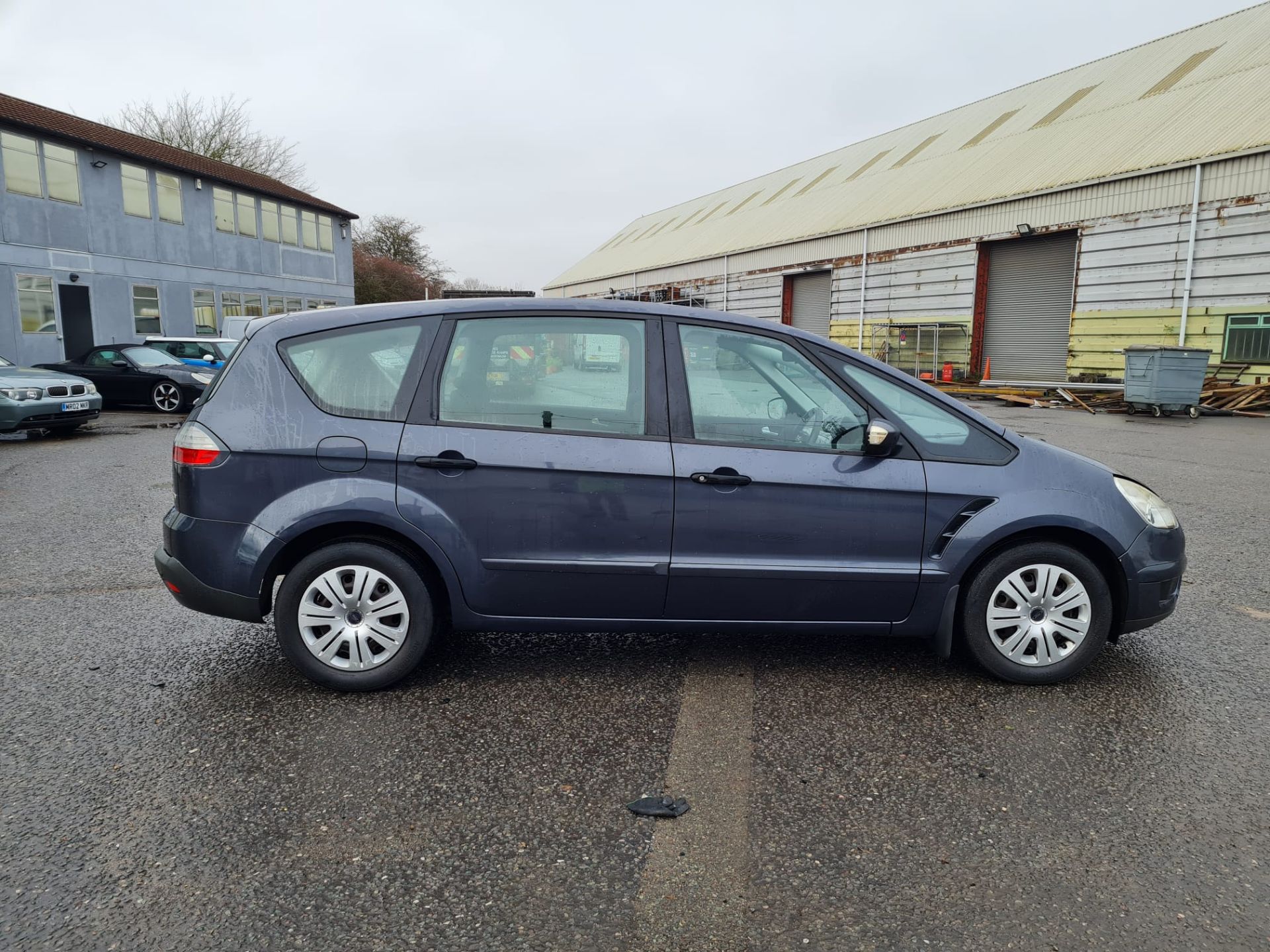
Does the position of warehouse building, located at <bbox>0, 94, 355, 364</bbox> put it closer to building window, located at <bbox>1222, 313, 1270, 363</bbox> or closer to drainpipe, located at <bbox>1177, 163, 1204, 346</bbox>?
drainpipe, located at <bbox>1177, 163, 1204, 346</bbox>

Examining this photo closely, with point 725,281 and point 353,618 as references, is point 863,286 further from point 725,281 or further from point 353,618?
point 353,618

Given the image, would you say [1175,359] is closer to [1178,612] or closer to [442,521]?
[1178,612]

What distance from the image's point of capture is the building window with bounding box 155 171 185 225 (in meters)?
28.5

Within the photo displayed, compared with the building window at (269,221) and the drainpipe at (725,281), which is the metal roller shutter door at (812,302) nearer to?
the drainpipe at (725,281)

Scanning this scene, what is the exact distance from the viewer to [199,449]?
3576 mm

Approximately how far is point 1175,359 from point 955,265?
9247mm

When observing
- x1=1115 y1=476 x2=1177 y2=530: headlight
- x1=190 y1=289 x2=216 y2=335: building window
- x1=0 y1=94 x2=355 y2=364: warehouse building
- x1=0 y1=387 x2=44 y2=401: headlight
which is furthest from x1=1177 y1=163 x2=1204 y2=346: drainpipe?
x1=190 y1=289 x2=216 y2=335: building window

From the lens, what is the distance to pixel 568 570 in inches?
142

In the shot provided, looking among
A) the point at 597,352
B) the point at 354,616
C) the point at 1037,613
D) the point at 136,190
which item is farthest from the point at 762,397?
the point at 136,190

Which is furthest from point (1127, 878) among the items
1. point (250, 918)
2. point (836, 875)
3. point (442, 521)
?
point (442, 521)

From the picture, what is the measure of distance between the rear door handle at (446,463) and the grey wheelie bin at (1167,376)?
17223 millimetres

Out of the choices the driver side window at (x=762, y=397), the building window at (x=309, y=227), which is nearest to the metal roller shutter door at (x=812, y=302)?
the building window at (x=309, y=227)

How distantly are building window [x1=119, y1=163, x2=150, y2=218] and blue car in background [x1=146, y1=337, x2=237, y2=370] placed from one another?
1042 centimetres

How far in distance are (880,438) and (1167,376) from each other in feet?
55.0
